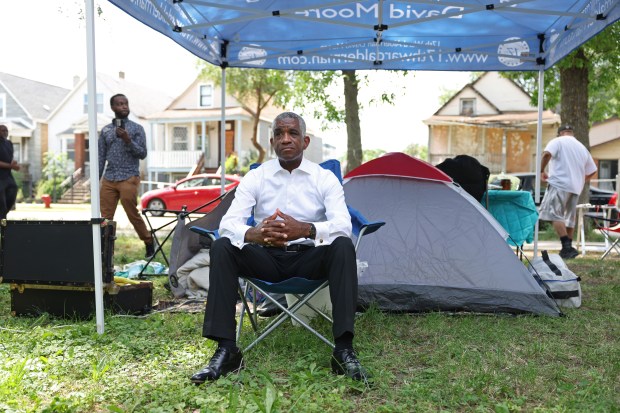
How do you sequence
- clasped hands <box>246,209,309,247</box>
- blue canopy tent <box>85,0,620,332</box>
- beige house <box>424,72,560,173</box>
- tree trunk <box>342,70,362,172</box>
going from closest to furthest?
clasped hands <box>246,209,309,247</box> < blue canopy tent <box>85,0,620,332</box> < tree trunk <box>342,70,362,172</box> < beige house <box>424,72,560,173</box>

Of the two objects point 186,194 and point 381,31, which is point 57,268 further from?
point 186,194

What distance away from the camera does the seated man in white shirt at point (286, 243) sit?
9.98 feet

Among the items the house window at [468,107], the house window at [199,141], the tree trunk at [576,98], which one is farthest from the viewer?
the house window at [199,141]

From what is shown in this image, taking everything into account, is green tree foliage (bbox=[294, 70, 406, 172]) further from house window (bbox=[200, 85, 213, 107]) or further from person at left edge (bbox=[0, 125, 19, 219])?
house window (bbox=[200, 85, 213, 107])

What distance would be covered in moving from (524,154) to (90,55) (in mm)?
26319

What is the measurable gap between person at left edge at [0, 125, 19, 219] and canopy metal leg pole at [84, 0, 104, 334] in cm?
393

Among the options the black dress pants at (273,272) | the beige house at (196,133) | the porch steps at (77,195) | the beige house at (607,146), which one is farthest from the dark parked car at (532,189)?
the porch steps at (77,195)

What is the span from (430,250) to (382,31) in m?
2.33

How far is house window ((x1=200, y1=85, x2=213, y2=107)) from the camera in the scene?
3047 centimetres

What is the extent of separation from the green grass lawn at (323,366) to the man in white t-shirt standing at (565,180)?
139 inches

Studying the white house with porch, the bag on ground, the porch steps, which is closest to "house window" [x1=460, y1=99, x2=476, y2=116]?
the white house with porch

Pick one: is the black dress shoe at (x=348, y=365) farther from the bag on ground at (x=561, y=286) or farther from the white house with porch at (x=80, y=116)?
the white house with porch at (x=80, y=116)

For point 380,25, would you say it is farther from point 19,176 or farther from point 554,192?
point 19,176

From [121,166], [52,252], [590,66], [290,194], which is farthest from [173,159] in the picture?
[290,194]
